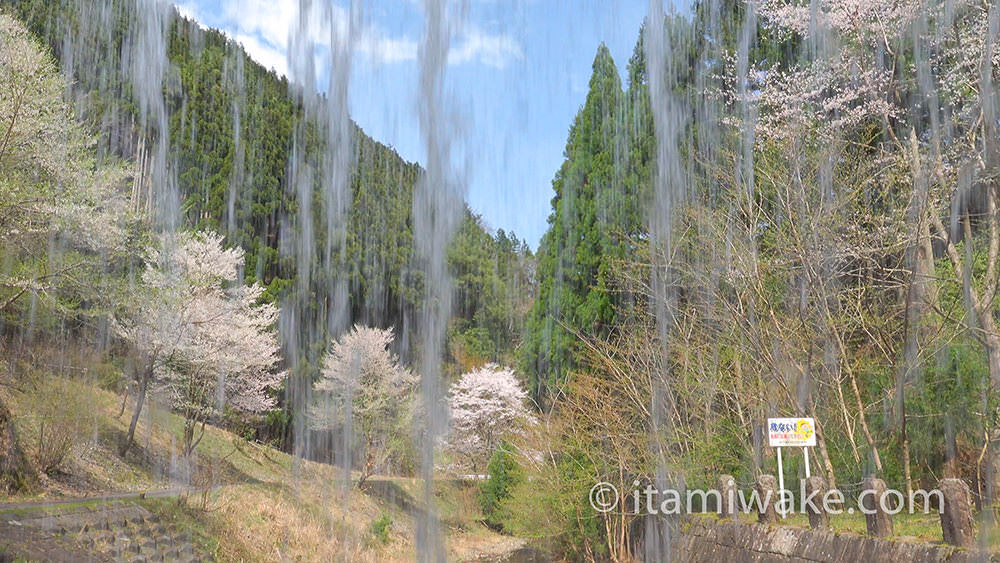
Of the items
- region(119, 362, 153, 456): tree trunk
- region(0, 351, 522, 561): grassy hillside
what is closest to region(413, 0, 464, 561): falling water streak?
region(0, 351, 522, 561): grassy hillside

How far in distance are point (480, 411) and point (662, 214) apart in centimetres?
1425

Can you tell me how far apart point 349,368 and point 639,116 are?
47.6 feet

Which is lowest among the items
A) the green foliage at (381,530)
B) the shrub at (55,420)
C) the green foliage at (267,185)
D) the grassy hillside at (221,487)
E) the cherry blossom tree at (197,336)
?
the green foliage at (381,530)

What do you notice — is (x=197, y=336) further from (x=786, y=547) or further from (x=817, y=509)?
(x=817, y=509)

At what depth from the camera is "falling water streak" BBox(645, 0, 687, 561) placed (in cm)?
1297

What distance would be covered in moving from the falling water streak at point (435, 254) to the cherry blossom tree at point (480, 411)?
2.07 ft

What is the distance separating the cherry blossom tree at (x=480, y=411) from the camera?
27.9 metres

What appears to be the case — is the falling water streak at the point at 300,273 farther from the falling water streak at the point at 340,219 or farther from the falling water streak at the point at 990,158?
the falling water streak at the point at 990,158

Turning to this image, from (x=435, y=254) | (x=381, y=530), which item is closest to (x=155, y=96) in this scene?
(x=435, y=254)

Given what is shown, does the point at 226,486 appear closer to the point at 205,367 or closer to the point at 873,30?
the point at 205,367

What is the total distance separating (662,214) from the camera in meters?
15.5

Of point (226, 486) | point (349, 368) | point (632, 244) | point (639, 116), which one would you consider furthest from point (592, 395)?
point (349, 368)

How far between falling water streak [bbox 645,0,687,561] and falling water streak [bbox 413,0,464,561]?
448 centimetres

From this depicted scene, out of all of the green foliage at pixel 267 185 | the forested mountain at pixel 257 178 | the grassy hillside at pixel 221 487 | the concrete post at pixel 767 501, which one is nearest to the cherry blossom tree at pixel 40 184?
the grassy hillside at pixel 221 487
